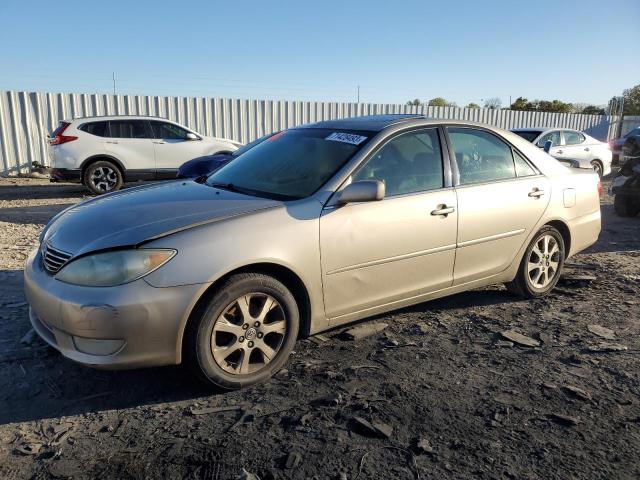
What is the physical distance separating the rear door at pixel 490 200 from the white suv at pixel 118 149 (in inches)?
346

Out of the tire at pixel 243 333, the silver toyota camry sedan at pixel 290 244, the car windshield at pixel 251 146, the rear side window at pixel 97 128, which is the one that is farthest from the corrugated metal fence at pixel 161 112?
the tire at pixel 243 333

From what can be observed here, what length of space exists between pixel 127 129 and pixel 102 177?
3.90 ft

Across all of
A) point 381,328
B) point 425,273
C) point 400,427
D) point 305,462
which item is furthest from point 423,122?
point 305,462

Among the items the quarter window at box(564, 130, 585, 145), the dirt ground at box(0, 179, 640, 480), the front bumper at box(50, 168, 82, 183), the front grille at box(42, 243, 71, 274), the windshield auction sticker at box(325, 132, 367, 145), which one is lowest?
the dirt ground at box(0, 179, 640, 480)

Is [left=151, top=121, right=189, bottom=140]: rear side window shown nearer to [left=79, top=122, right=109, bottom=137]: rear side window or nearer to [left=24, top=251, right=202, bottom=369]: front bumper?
[left=79, top=122, right=109, bottom=137]: rear side window

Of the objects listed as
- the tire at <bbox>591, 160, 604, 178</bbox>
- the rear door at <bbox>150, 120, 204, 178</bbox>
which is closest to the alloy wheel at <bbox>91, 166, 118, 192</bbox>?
the rear door at <bbox>150, 120, 204, 178</bbox>

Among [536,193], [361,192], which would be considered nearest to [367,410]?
[361,192]

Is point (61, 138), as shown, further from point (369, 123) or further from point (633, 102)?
point (633, 102)

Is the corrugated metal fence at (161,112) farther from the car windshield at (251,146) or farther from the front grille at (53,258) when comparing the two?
A: the front grille at (53,258)

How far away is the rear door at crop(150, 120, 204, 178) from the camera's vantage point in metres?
11.5

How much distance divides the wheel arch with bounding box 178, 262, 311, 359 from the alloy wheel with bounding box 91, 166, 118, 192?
9.02 m

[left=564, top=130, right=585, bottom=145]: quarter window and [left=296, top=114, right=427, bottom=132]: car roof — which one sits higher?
[left=296, top=114, right=427, bottom=132]: car roof

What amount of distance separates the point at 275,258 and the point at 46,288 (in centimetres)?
130

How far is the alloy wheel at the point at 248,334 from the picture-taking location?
299cm
